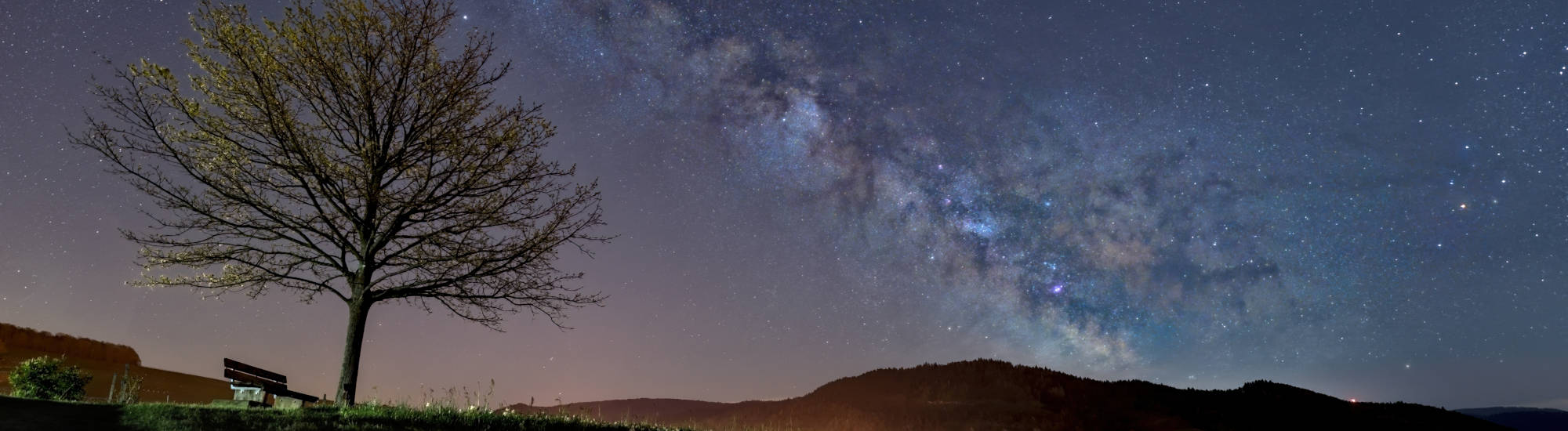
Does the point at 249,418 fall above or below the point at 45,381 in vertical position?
below

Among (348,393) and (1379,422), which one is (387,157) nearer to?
(348,393)

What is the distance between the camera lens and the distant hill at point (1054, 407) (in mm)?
27719


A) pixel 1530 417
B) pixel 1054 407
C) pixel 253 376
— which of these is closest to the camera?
pixel 253 376

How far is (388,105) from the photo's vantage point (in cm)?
1658

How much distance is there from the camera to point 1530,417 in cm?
14012

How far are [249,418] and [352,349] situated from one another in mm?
4556

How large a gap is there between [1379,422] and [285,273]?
3421 centimetres

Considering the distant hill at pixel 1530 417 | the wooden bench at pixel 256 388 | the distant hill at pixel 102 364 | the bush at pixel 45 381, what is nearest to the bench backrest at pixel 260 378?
the wooden bench at pixel 256 388

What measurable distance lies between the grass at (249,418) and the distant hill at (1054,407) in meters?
12.2

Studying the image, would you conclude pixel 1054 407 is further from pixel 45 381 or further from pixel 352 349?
pixel 45 381

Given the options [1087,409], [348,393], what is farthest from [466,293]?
[1087,409]

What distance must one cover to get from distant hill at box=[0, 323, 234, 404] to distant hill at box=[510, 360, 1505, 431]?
17.0 metres

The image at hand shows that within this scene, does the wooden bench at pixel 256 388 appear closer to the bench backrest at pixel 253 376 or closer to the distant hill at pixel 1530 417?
the bench backrest at pixel 253 376

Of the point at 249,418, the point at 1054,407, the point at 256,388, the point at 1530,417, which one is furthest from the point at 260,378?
the point at 1530,417
